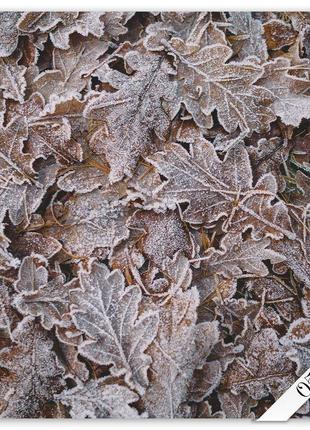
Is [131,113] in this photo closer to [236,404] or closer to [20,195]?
[20,195]

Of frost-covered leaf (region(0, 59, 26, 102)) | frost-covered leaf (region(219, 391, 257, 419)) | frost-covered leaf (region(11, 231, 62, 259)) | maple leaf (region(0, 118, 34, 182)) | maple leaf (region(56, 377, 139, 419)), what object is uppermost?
frost-covered leaf (region(0, 59, 26, 102))

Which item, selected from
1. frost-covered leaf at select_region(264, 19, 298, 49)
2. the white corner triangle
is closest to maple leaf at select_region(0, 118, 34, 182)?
frost-covered leaf at select_region(264, 19, 298, 49)

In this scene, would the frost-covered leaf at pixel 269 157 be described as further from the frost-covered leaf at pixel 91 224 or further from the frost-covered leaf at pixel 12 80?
the frost-covered leaf at pixel 12 80

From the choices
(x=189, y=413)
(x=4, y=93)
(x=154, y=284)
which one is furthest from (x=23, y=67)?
(x=189, y=413)

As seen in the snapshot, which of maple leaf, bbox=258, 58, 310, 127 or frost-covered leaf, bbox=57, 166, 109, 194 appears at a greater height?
maple leaf, bbox=258, 58, 310, 127

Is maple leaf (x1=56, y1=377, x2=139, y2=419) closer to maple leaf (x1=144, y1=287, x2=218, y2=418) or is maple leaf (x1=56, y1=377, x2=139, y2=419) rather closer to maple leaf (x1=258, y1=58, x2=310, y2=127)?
maple leaf (x1=144, y1=287, x2=218, y2=418)

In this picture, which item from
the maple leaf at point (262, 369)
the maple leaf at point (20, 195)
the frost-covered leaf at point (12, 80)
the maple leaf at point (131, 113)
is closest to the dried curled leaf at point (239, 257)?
the maple leaf at point (262, 369)

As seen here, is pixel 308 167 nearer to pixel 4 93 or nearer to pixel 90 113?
pixel 90 113

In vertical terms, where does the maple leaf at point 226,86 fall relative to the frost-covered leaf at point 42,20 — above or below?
below
